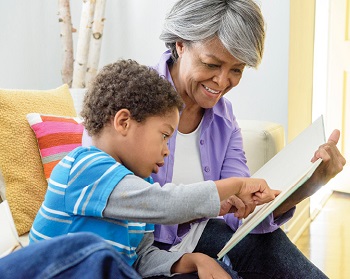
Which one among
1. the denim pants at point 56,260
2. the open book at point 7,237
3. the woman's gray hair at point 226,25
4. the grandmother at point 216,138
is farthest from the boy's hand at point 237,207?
the denim pants at point 56,260

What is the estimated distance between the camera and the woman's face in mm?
1441

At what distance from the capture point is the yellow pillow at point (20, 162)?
152cm

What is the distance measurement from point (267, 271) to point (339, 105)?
2.97 meters

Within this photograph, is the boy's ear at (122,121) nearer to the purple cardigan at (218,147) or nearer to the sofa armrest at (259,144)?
the purple cardigan at (218,147)

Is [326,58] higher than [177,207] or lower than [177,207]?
lower

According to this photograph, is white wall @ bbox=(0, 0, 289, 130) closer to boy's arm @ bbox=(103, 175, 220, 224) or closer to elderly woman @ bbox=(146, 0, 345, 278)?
elderly woman @ bbox=(146, 0, 345, 278)

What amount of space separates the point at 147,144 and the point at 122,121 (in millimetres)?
66

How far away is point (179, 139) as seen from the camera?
5.05 feet

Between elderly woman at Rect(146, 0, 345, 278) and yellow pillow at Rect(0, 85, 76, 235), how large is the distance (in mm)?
347

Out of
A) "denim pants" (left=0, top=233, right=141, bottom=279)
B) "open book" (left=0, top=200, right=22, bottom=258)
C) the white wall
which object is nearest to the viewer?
"denim pants" (left=0, top=233, right=141, bottom=279)

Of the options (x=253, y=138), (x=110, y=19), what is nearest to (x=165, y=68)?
(x=253, y=138)

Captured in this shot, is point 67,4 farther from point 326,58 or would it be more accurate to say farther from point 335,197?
point 335,197

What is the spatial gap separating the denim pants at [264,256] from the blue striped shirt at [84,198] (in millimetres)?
397

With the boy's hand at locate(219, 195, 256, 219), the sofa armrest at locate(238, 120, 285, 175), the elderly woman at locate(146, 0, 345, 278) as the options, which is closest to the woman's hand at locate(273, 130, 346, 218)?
the elderly woman at locate(146, 0, 345, 278)
